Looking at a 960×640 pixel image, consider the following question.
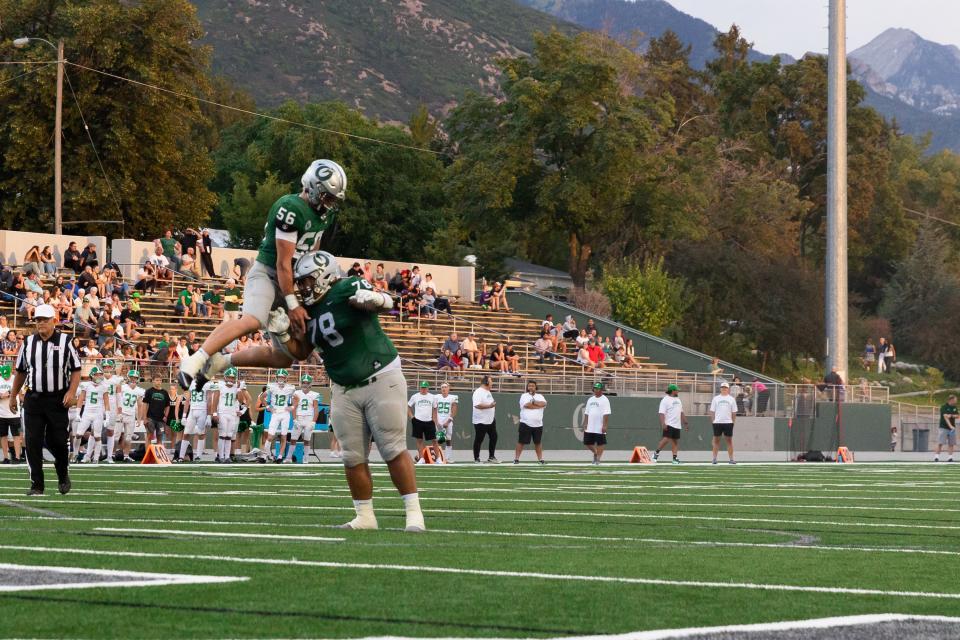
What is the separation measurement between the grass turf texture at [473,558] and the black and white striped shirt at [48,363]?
38.6 inches

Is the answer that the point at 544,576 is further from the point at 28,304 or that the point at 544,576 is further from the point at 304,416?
the point at 28,304

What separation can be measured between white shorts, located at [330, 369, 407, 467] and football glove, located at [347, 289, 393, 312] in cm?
46

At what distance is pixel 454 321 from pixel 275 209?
32.4 m

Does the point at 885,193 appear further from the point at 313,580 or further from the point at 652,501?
the point at 313,580

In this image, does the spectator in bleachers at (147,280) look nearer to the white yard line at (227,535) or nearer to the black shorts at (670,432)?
the black shorts at (670,432)

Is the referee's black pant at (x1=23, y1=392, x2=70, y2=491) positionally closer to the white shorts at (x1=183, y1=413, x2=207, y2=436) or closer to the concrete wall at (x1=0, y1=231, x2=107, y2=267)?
the white shorts at (x1=183, y1=413, x2=207, y2=436)

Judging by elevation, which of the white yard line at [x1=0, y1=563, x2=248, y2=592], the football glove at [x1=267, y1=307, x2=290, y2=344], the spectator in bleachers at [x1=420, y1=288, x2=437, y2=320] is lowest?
the white yard line at [x1=0, y1=563, x2=248, y2=592]

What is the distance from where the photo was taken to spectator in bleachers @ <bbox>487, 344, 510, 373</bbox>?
37.6 m

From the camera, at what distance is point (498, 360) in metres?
37.8

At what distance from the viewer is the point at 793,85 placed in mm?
77625

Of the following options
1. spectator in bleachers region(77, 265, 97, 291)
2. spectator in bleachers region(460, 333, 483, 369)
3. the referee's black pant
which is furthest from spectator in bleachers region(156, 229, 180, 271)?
the referee's black pant

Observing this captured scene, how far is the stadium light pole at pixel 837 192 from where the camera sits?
41.4m

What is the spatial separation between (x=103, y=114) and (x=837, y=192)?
23.0m

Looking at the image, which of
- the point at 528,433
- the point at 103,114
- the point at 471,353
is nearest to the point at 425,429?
the point at 528,433
